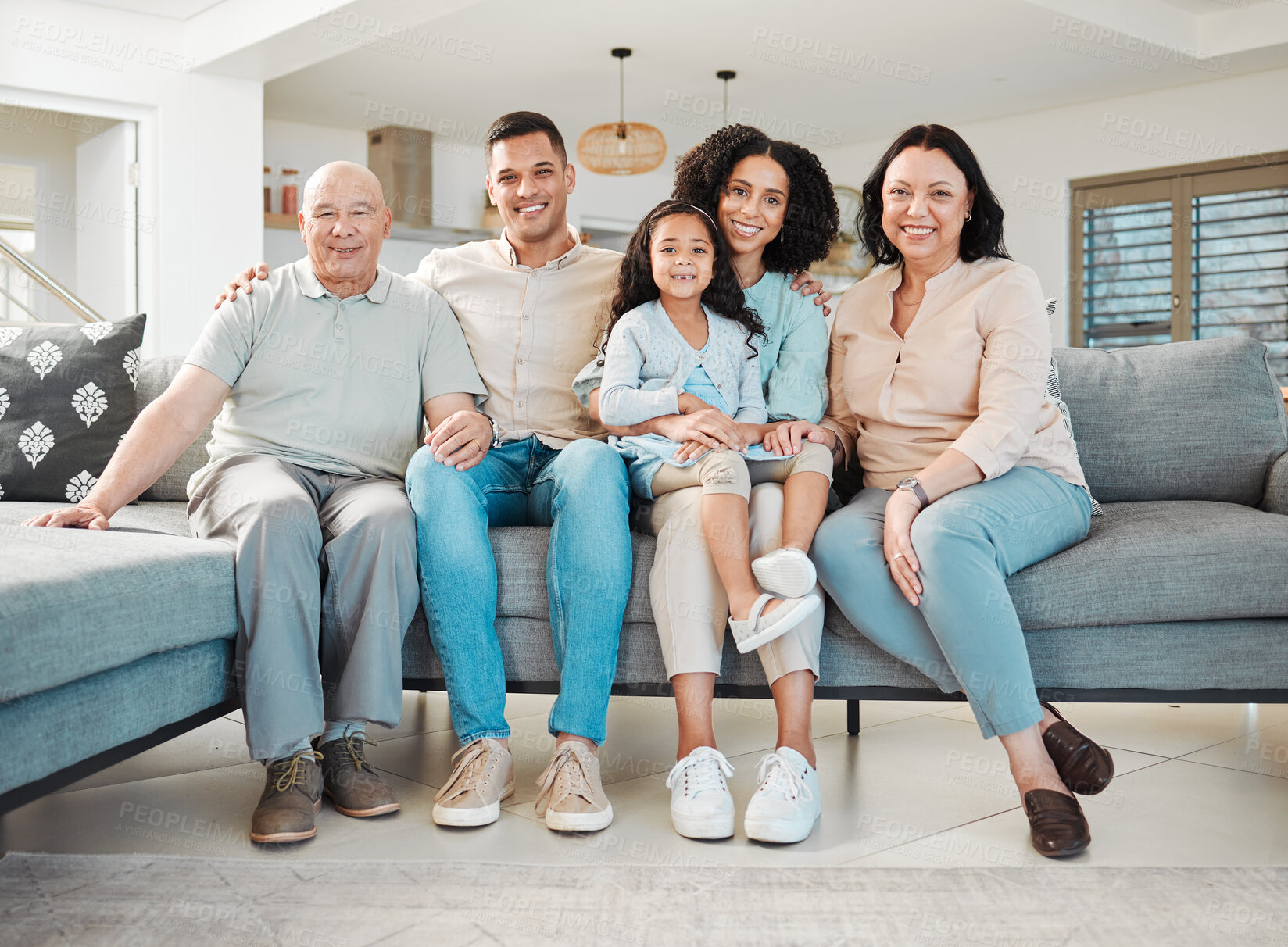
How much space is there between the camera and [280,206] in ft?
23.4

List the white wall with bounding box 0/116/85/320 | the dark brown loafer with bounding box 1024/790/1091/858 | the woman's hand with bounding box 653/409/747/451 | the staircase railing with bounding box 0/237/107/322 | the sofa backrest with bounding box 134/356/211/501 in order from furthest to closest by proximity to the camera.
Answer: the white wall with bounding box 0/116/85/320
the staircase railing with bounding box 0/237/107/322
the sofa backrest with bounding box 134/356/211/501
the woman's hand with bounding box 653/409/747/451
the dark brown loafer with bounding box 1024/790/1091/858

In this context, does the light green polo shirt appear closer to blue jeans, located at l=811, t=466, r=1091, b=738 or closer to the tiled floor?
the tiled floor

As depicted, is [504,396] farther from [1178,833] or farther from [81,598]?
[1178,833]

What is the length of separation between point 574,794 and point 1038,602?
79cm

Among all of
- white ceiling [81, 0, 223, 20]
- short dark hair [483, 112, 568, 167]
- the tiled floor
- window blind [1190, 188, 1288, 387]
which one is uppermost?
white ceiling [81, 0, 223, 20]

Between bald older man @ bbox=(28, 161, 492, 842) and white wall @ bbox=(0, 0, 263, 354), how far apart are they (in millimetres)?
3722

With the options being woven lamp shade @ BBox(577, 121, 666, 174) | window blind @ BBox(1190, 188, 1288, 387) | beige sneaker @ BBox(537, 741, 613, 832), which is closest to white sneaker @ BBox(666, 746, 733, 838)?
beige sneaker @ BBox(537, 741, 613, 832)

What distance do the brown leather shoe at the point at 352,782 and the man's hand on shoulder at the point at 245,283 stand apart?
33.9 inches

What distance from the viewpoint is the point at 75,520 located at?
1733mm

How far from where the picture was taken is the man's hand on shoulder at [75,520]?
1715 mm

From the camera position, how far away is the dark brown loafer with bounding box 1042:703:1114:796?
1.67 m

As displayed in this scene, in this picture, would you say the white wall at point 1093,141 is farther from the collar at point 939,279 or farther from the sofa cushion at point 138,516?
the sofa cushion at point 138,516

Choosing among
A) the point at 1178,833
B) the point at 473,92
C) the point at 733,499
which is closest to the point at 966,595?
the point at 733,499

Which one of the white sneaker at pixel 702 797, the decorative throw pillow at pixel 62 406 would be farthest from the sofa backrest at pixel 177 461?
the white sneaker at pixel 702 797
